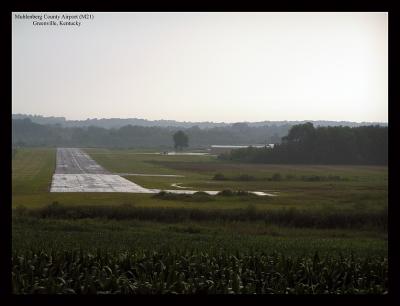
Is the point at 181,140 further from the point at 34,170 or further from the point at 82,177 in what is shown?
the point at 34,170

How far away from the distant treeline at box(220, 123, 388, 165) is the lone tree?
24.0ft

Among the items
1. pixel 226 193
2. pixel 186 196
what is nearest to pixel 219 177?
pixel 226 193

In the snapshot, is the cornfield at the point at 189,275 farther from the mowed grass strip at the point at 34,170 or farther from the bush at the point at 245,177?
the bush at the point at 245,177

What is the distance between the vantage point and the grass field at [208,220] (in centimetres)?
836

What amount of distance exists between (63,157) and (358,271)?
25828 millimetres

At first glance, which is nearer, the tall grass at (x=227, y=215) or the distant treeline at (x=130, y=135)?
the distant treeline at (x=130, y=135)

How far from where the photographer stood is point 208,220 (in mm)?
A: 20953

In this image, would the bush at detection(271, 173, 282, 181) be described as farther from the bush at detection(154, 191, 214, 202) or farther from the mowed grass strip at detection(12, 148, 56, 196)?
the mowed grass strip at detection(12, 148, 56, 196)

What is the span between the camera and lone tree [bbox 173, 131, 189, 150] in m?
29.3

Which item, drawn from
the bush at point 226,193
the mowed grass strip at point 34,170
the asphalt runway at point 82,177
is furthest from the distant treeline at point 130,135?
the bush at point 226,193

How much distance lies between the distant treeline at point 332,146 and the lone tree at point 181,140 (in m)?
7.31

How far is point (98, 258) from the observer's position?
882 centimetres

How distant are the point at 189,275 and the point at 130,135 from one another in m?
24.9
